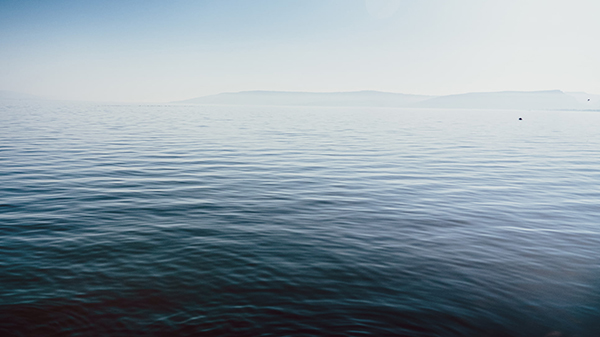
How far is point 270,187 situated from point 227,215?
4.66 meters

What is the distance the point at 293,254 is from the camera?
9797mm

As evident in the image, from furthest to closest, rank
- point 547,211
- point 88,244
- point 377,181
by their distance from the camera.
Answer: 1. point 377,181
2. point 547,211
3. point 88,244

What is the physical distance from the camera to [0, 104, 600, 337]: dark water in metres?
6.97

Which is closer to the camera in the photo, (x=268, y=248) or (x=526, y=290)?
(x=526, y=290)

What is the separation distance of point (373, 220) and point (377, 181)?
687 cm

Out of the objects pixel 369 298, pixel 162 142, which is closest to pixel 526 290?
pixel 369 298

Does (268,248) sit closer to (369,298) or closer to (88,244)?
(369,298)

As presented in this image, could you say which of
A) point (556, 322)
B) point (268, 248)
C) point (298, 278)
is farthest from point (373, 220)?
point (556, 322)

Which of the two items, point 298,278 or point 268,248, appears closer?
point 298,278

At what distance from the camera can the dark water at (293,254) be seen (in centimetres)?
697

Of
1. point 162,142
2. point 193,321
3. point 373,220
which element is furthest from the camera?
point 162,142

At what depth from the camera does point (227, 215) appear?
13.1 metres

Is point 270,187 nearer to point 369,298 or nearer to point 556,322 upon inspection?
point 369,298

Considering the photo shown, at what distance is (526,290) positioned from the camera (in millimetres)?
8219
